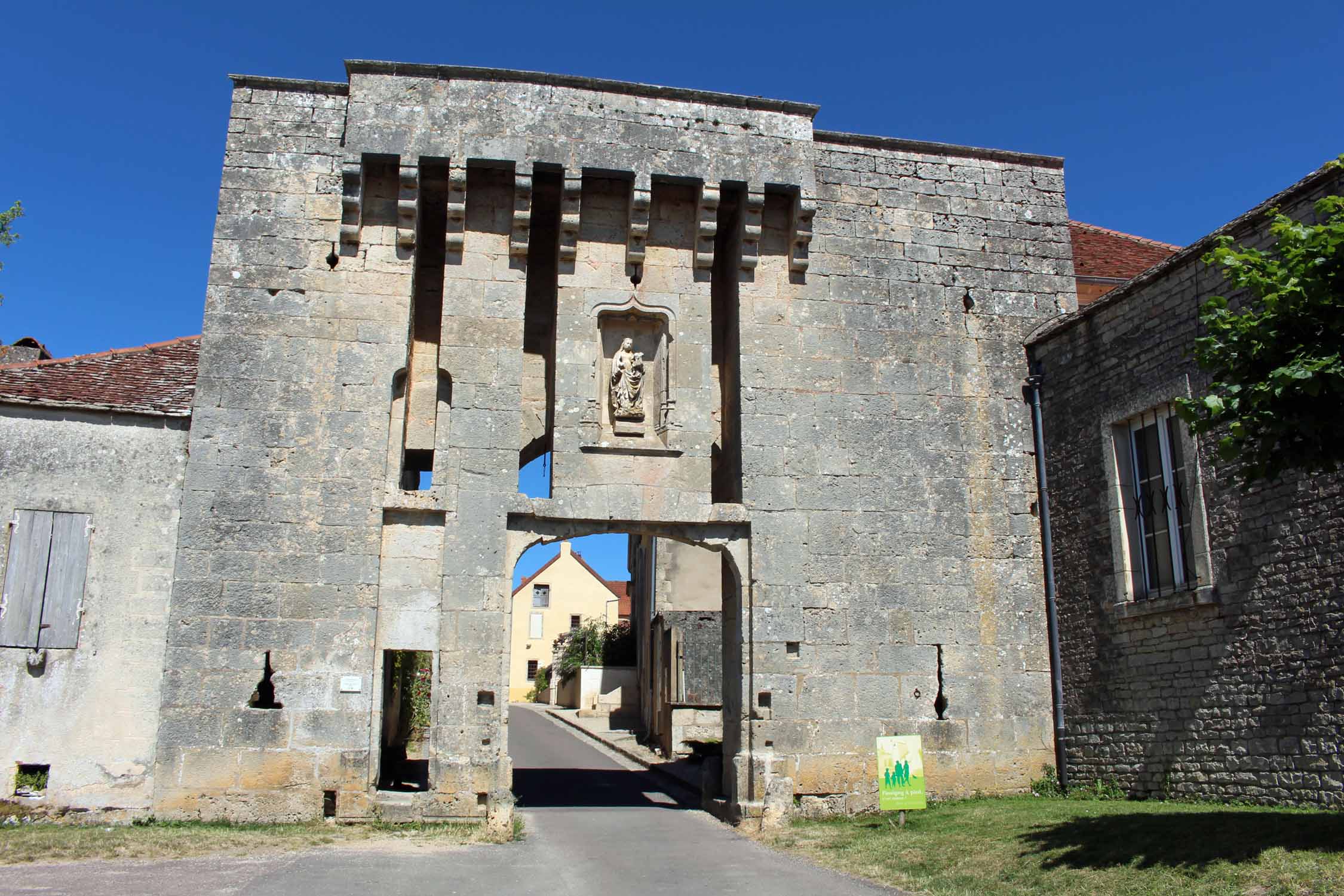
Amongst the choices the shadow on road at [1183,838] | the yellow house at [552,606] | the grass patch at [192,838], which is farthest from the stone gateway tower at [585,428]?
the yellow house at [552,606]

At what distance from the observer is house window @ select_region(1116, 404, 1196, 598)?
9.62 meters

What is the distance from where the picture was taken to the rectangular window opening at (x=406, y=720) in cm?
→ 1098

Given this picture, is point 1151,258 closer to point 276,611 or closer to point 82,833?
point 276,611

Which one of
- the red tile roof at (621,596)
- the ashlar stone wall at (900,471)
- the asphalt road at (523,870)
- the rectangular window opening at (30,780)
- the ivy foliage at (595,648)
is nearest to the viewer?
the asphalt road at (523,870)

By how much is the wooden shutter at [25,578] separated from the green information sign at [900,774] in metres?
7.54

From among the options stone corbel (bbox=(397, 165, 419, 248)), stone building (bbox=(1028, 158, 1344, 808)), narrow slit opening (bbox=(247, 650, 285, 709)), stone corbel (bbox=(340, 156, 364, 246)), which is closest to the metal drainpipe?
stone building (bbox=(1028, 158, 1344, 808))

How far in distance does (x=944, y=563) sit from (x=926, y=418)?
1.52 m

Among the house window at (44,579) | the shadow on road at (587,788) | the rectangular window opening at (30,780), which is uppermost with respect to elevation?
the house window at (44,579)

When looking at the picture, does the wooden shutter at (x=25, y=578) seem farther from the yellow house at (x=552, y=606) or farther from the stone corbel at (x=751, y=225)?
the yellow house at (x=552, y=606)

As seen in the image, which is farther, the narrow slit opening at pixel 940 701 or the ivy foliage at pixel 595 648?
the ivy foliage at pixel 595 648

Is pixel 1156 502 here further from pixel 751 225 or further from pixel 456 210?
Answer: pixel 456 210

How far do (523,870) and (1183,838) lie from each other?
463 centimetres

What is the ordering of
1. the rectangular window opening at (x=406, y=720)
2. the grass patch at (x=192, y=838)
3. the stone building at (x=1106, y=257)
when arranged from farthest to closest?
the stone building at (x=1106, y=257) < the rectangular window opening at (x=406, y=720) < the grass patch at (x=192, y=838)

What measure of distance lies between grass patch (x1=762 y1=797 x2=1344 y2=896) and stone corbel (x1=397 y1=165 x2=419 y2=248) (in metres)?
6.66
